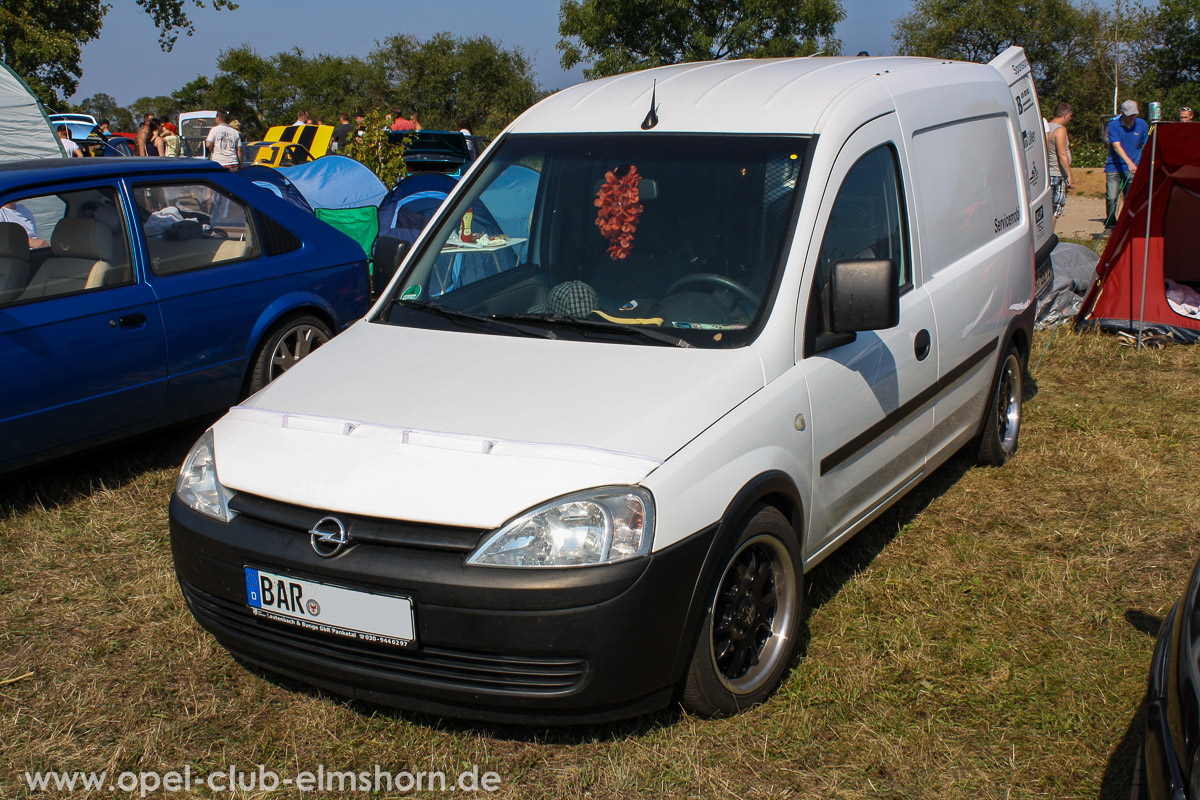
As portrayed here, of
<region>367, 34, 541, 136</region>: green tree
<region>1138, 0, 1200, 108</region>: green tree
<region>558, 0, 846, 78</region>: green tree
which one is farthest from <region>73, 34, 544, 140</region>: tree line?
<region>1138, 0, 1200, 108</region>: green tree

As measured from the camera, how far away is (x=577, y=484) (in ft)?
8.41

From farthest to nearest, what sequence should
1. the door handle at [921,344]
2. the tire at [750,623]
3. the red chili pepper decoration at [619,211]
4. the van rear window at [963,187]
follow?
the van rear window at [963,187] → the door handle at [921,344] → the red chili pepper decoration at [619,211] → the tire at [750,623]

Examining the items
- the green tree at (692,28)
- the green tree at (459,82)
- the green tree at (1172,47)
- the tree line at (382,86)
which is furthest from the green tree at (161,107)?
the green tree at (1172,47)

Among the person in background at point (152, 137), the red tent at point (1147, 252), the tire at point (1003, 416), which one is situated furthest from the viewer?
the person in background at point (152, 137)

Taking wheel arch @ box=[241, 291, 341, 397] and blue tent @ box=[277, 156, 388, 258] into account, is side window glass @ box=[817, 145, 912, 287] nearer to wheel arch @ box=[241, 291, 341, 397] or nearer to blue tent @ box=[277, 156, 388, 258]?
wheel arch @ box=[241, 291, 341, 397]

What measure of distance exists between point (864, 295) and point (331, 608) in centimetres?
178

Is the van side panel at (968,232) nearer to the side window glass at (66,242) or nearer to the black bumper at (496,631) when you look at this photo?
the black bumper at (496,631)

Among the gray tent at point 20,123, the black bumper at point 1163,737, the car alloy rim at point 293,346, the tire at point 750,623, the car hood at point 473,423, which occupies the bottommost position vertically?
the tire at point 750,623

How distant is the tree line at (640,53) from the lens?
37156mm

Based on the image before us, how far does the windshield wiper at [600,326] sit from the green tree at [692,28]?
119ft

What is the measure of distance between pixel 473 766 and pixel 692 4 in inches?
1538

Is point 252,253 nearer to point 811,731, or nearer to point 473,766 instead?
point 473,766

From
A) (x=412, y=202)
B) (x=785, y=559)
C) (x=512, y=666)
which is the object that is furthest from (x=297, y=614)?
(x=412, y=202)

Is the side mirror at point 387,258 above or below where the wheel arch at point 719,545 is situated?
above
